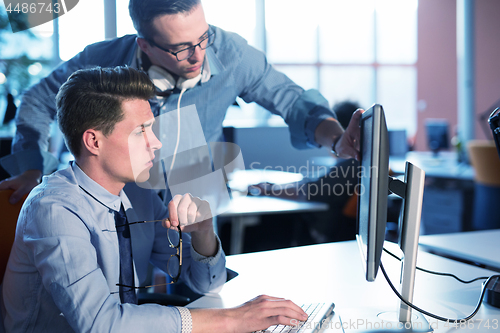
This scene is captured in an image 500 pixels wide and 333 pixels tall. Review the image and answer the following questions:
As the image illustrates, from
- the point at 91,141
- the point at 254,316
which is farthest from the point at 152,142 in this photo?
the point at 254,316

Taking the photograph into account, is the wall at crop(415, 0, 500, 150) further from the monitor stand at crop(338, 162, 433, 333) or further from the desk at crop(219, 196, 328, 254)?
the monitor stand at crop(338, 162, 433, 333)

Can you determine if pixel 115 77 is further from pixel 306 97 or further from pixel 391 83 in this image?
pixel 391 83

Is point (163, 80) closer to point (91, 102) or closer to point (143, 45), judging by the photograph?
point (143, 45)

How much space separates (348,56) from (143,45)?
5.65m

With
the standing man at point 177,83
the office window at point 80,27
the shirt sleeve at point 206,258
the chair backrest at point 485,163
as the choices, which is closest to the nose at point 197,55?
the standing man at point 177,83

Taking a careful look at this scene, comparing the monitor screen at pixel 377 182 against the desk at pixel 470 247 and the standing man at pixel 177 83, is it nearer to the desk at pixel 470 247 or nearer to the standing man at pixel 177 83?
the standing man at pixel 177 83

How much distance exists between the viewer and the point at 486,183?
3.17m

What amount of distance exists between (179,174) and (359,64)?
6232mm

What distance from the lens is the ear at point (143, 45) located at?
148 centimetres

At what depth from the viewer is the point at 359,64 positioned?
23.5 ft

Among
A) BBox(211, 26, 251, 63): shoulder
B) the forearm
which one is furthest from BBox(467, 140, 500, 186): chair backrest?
the forearm

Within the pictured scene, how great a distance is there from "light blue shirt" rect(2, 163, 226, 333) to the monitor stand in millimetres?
393

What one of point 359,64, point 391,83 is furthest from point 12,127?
point 391,83

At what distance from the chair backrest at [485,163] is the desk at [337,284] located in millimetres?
2071
